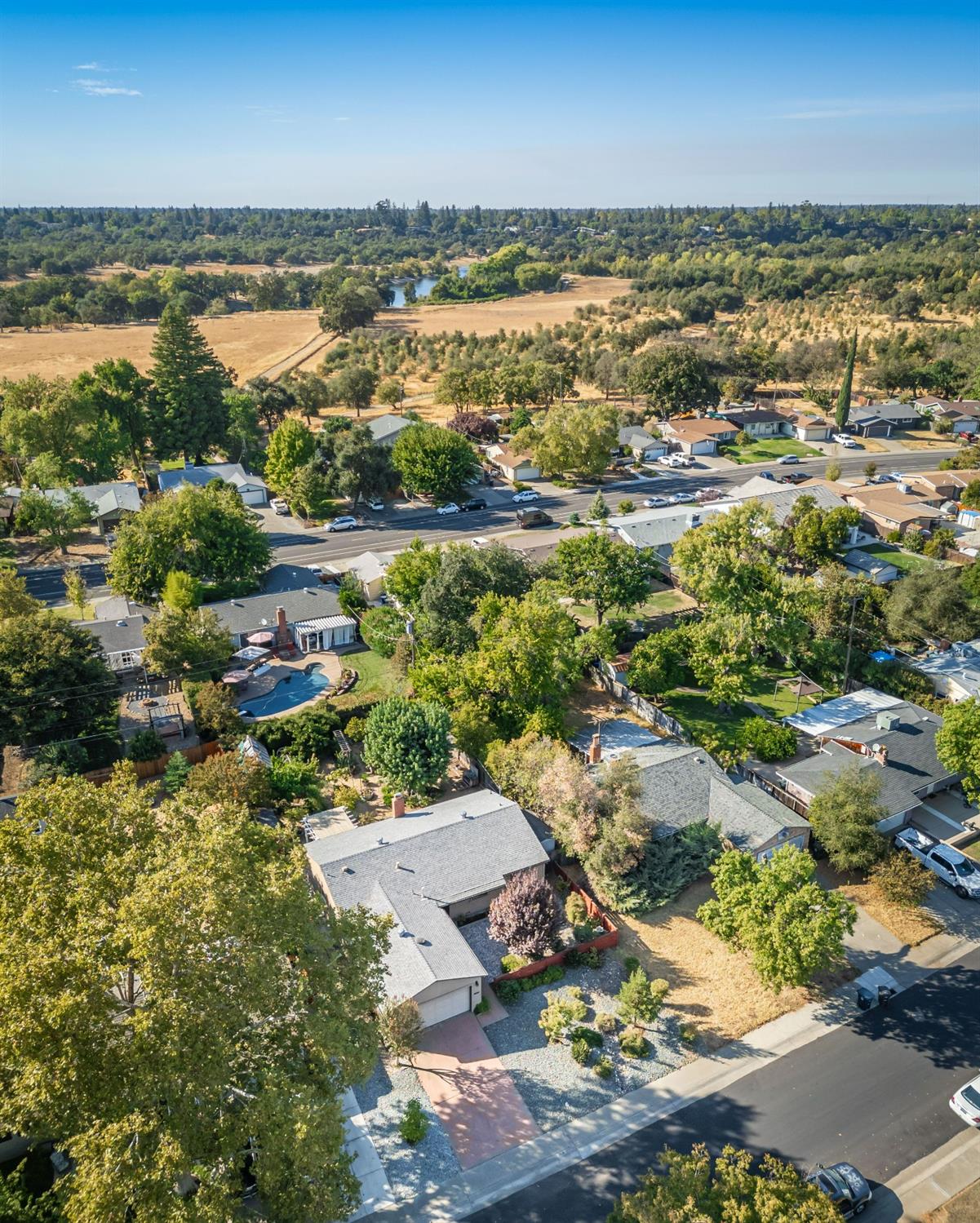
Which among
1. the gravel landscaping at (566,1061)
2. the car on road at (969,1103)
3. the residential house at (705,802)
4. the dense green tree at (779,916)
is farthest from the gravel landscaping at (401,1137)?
the car on road at (969,1103)

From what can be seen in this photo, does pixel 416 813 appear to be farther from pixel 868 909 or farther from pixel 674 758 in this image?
pixel 868 909

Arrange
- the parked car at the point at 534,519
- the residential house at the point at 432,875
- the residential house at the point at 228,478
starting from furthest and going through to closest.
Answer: the residential house at the point at 228,478
the parked car at the point at 534,519
the residential house at the point at 432,875

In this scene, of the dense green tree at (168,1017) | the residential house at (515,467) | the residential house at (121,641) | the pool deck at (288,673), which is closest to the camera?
the dense green tree at (168,1017)

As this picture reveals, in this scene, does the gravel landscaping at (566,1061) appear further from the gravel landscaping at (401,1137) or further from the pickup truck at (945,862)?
the pickup truck at (945,862)

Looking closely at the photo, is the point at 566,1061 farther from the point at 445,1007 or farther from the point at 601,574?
the point at 601,574

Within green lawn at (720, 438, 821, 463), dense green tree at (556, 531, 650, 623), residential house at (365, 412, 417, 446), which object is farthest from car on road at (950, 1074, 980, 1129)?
green lawn at (720, 438, 821, 463)

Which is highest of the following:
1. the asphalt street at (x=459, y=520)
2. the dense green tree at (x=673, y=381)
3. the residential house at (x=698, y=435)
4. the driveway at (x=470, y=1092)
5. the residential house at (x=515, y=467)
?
the dense green tree at (x=673, y=381)

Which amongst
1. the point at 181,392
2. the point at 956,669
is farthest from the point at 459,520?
the point at 956,669

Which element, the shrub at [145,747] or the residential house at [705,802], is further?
the shrub at [145,747]
